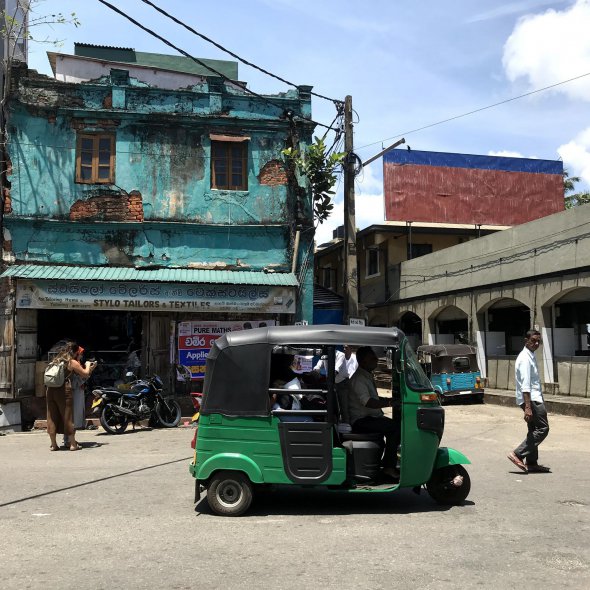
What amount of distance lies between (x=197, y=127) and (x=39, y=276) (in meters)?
5.32

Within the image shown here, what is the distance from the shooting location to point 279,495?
6.87 m

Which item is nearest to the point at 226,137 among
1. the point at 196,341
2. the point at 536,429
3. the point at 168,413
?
the point at 196,341

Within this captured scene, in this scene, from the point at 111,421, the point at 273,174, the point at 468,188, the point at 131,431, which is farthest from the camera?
the point at 468,188

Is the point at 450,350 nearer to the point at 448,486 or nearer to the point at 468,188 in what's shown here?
the point at 468,188

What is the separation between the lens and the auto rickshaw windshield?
6.13m

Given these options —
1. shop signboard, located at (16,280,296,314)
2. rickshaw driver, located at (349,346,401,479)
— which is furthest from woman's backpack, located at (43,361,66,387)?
rickshaw driver, located at (349,346,401,479)

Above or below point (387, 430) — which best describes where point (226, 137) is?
above

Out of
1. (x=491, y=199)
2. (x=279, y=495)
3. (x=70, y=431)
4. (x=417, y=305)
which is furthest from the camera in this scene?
(x=491, y=199)

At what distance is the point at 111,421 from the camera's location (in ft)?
40.9

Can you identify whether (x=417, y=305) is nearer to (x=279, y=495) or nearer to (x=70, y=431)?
(x=70, y=431)

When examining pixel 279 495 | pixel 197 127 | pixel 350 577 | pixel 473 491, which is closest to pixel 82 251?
pixel 197 127

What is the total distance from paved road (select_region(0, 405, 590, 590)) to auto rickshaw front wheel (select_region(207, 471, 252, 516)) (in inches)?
4.9

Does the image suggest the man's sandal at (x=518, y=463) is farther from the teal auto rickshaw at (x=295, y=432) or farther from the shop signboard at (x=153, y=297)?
the shop signboard at (x=153, y=297)

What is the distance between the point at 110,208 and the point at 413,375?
36.2ft
